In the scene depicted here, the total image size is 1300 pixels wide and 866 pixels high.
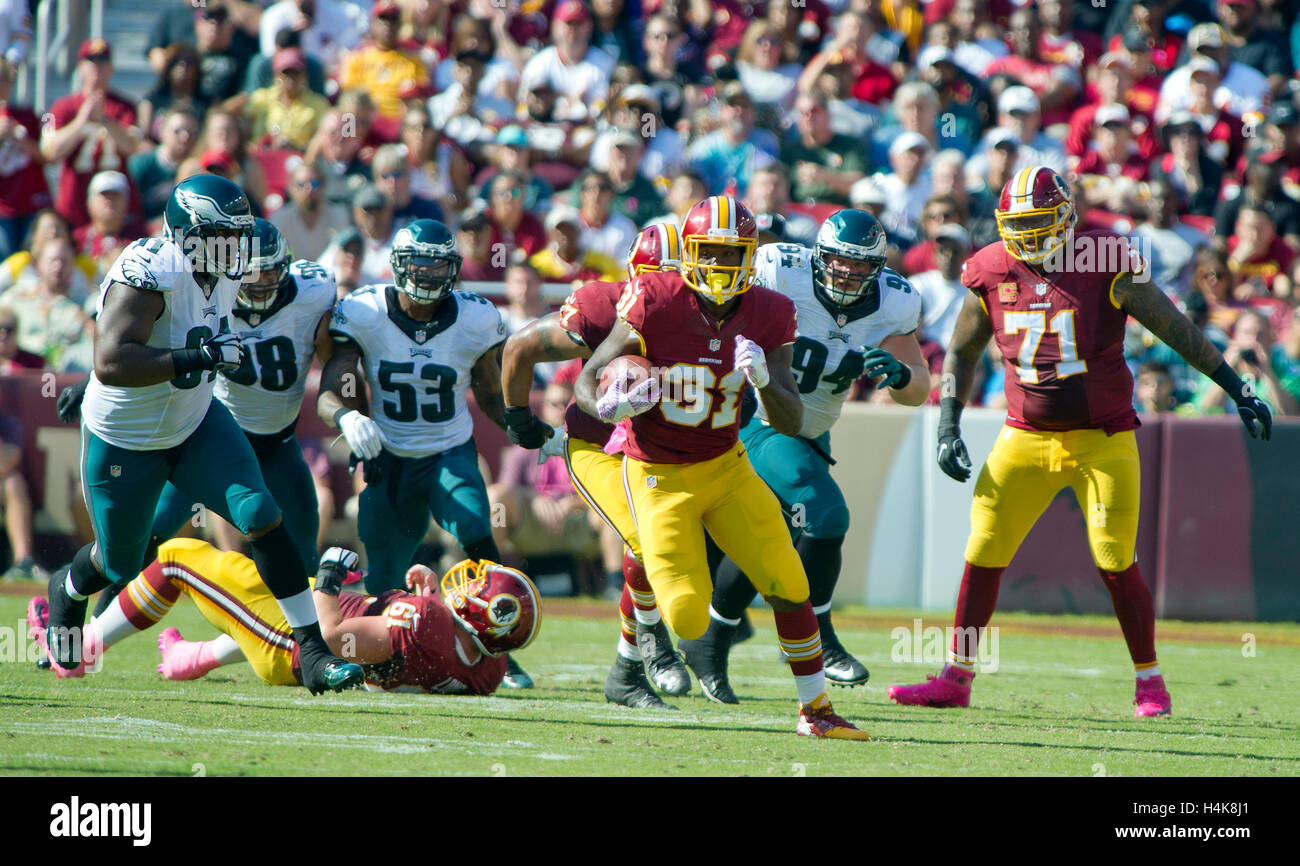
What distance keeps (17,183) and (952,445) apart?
731 centimetres

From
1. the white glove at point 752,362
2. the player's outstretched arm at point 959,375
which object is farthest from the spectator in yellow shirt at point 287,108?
the white glove at point 752,362

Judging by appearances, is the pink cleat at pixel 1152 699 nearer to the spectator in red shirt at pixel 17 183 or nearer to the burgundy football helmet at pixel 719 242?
the burgundy football helmet at pixel 719 242

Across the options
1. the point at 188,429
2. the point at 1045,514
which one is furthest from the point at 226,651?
the point at 1045,514

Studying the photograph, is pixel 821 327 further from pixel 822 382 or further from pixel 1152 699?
pixel 1152 699

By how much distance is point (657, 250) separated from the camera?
16.7 feet

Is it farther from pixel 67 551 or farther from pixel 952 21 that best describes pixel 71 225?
pixel 952 21

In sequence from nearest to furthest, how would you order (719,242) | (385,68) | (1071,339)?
(719,242), (1071,339), (385,68)

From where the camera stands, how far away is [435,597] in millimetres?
5379

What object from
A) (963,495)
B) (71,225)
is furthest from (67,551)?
(963,495)

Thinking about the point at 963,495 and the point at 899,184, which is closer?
the point at 963,495

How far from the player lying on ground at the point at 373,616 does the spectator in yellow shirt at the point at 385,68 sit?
21.4 ft

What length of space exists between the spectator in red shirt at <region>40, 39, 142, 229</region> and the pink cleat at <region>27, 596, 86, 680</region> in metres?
5.05
